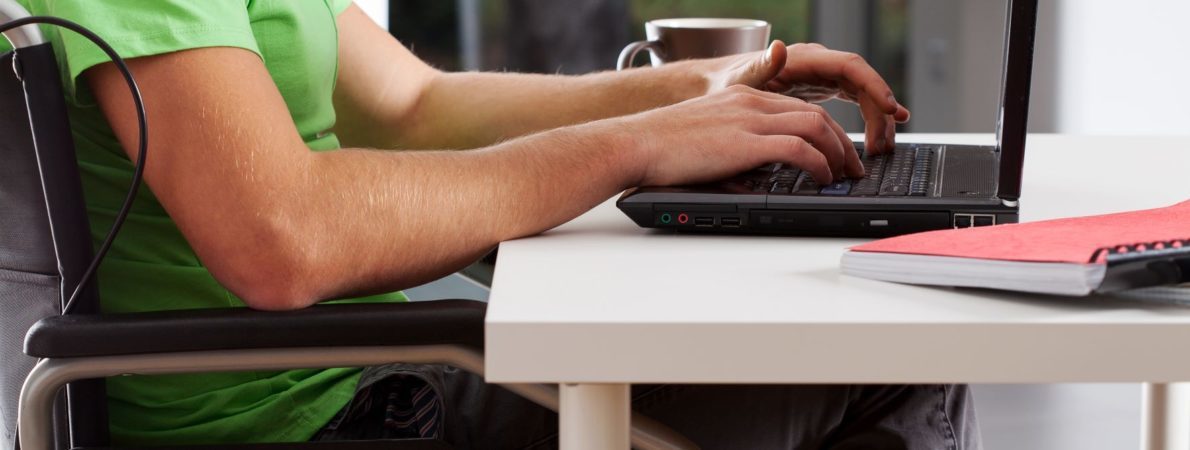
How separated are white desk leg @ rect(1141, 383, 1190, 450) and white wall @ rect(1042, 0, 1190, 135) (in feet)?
3.42

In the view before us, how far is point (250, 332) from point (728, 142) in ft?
1.12

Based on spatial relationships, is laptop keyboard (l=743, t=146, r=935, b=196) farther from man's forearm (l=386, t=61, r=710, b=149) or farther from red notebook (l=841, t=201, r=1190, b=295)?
man's forearm (l=386, t=61, r=710, b=149)

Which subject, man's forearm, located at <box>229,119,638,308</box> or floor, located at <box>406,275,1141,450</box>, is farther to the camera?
floor, located at <box>406,275,1141,450</box>

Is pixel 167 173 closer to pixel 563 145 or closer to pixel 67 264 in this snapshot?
pixel 67 264

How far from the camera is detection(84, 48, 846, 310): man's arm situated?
81 cm

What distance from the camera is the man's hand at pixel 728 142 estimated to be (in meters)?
0.89

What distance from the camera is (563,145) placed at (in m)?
0.90

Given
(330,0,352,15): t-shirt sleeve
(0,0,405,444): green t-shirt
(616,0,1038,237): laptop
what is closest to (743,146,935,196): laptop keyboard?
(616,0,1038,237): laptop

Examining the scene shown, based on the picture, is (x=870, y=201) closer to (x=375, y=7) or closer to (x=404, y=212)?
(x=404, y=212)

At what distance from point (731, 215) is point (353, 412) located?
321 millimetres

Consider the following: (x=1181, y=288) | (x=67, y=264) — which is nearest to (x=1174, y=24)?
(x=1181, y=288)

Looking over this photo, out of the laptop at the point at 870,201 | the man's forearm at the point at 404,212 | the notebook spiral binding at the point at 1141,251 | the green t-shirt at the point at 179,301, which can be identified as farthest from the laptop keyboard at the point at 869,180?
the green t-shirt at the point at 179,301

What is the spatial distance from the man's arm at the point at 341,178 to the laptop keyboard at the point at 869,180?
0.06ft

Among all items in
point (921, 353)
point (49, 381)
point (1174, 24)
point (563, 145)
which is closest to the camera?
point (921, 353)
